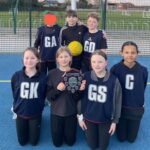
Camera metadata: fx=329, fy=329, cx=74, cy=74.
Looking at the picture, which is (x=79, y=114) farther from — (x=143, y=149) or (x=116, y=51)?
(x=116, y=51)

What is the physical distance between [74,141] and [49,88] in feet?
2.64

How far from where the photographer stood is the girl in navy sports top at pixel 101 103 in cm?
416

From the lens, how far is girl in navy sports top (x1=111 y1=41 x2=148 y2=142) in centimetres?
445

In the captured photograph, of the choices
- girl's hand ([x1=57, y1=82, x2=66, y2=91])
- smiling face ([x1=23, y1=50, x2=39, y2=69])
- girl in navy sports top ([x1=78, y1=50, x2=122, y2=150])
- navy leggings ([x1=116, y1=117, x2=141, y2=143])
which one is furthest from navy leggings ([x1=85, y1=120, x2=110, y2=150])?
smiling face ([x1=23, y1=50, x2=39, y2=69])

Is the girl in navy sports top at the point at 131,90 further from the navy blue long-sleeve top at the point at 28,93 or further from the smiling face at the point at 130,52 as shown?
the navy blue long-sleeve top at the point at 28,93

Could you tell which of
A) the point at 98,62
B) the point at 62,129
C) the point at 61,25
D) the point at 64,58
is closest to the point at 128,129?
the point at 62,129

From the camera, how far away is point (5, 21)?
17.6 meters

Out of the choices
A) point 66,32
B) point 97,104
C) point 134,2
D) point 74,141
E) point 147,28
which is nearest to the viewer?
point 97,104

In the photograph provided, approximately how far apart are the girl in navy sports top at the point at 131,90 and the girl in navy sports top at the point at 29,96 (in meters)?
1.06

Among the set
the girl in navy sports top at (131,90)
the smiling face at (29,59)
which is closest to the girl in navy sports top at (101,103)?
the girl in navy sports top at (131,90)

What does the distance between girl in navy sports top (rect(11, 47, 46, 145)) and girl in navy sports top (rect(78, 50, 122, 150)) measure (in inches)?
23.0

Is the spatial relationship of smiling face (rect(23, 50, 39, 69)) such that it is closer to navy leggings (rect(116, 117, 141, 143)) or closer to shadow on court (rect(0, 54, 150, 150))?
shadow on court (rect(0, 54, 150, 150))

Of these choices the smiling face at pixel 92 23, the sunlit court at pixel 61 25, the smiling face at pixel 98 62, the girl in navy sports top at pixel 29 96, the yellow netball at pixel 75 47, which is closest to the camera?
the smiling face at pixel 98 62

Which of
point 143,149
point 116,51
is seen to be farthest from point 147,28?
point 143,149
